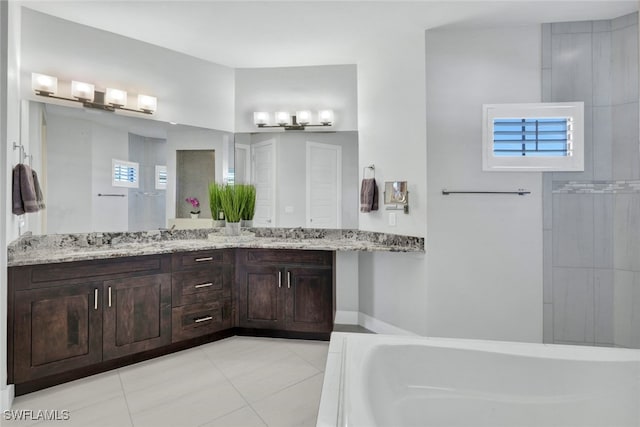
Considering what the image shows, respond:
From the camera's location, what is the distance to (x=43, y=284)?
2227 mm

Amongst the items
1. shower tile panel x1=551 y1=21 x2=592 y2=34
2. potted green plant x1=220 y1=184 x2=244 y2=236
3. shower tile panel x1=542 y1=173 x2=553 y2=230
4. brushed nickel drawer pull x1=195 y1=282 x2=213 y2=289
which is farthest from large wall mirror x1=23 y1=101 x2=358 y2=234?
shower tile panel x1=551 y1=21 x2=592 y2=34

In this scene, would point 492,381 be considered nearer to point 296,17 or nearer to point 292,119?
point 296,17

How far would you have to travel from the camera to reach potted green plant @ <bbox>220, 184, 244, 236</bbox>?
11.4 feet

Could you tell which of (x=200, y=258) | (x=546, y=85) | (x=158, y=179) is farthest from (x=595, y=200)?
(x=158, y=179)

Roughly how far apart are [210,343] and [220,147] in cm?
199

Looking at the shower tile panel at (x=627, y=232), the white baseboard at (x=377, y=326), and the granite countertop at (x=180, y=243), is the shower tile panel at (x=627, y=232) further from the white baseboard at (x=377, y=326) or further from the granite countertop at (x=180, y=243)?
the white baseboard at (x=377, y=326)

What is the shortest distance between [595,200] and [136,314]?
12.5ft

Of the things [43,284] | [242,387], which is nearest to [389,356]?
[242,387]

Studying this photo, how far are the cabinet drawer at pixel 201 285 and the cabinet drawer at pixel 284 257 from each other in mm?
208

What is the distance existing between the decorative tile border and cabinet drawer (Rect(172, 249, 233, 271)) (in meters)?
2.93

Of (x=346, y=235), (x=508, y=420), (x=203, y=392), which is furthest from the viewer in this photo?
(x=346, y=235)

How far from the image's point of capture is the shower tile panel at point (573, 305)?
2.81 metres

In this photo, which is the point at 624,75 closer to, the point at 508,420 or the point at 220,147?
the point at 508,420

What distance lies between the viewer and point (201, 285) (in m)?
2.99
